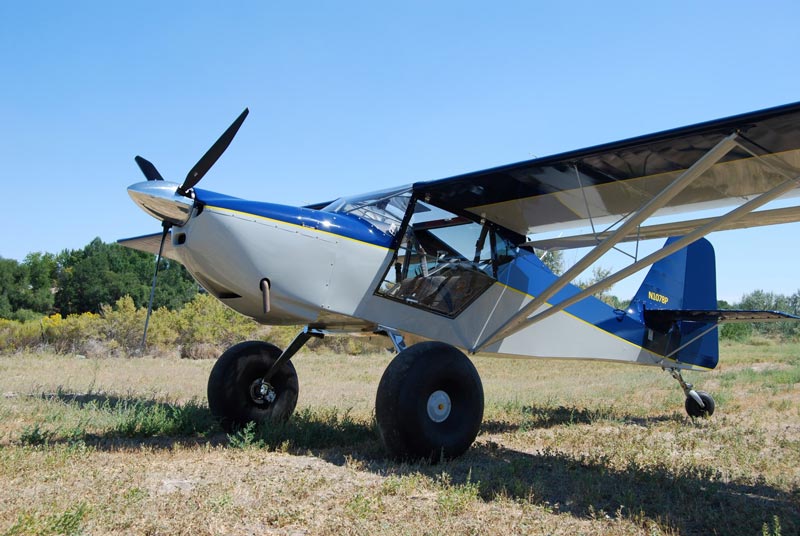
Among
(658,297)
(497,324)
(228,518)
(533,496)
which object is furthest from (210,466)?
(658,297)

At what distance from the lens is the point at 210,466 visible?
182 inches

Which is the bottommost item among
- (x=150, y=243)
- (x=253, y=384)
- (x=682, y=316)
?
(x=253, y=384)

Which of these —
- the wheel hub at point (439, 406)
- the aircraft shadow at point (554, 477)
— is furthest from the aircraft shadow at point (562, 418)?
the wheel hub at point (439, 406)

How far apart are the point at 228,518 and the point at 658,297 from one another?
25.8 feet

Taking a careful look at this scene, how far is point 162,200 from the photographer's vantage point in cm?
498

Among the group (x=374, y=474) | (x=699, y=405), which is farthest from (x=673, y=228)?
(x=374, y=474)

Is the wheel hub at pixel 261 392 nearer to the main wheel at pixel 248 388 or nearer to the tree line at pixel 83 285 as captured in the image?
the main wheel at pixel 248 388

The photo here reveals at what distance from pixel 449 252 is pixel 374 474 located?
8.76 feet

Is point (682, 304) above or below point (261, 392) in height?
above

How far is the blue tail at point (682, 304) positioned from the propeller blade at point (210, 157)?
6339 mm

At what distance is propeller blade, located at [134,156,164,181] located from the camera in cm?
559

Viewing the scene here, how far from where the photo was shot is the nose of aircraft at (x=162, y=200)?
→ 497cm

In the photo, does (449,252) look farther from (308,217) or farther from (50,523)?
(50,523)

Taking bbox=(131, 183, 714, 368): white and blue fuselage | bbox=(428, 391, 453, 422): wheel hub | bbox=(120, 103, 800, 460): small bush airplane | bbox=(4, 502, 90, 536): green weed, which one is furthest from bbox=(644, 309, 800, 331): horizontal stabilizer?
bbox=(4, 502, 90, 536): green weed
